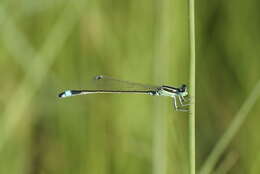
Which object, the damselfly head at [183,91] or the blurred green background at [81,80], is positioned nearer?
the damselfly head at [183,91]

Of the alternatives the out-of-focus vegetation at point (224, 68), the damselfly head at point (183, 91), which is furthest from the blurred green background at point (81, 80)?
the damselfly head at point (183, 91)

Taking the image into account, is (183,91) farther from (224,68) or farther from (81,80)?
(81,80)

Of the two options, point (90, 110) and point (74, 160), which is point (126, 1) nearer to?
point (90, 110)

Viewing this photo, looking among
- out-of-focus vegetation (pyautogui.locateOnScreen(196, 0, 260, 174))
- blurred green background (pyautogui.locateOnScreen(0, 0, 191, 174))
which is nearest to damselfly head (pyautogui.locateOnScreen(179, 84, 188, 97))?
blurred green background (pyautogui.locateOnScreen(0, 0, 191, 174))

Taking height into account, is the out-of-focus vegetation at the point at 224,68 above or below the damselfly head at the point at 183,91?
above

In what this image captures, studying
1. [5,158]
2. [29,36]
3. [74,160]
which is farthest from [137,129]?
[29,36]

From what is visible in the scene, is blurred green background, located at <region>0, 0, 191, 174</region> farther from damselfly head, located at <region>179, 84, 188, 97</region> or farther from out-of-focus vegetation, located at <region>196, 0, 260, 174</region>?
damselfly head, located at <region>179, 84, 188, 97</region>

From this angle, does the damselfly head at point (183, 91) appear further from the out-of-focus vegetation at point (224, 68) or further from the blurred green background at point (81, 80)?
the out-of-focus vegetation at point (224, 68)
